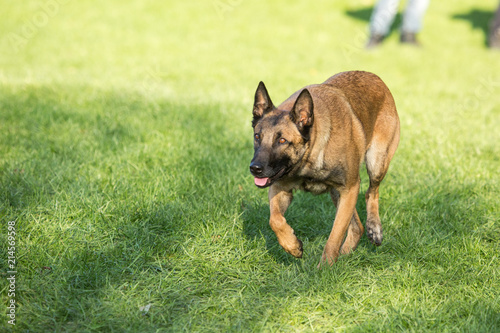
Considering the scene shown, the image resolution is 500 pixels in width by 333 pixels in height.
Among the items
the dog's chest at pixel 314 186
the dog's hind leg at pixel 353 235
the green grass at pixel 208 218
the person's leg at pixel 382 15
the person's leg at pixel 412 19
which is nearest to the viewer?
the green grass at pixel 208 218

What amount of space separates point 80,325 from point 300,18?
15.6 m

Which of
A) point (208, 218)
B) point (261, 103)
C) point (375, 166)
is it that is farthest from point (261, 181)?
point (375, 166)

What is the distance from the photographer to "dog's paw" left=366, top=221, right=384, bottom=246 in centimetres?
450

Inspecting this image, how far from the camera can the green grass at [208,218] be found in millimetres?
3533

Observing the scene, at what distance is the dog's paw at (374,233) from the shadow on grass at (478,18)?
14782 mm

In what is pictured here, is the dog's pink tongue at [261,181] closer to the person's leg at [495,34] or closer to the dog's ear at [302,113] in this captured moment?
the dog's ear at [302,113]

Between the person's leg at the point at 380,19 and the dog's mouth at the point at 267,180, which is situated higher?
the dog's mouth at the point at 267,180

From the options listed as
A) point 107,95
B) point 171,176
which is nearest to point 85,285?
point 171,176

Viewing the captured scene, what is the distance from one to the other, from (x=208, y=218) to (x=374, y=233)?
150 centimetres

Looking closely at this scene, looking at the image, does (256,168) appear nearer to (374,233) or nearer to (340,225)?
(340,225)

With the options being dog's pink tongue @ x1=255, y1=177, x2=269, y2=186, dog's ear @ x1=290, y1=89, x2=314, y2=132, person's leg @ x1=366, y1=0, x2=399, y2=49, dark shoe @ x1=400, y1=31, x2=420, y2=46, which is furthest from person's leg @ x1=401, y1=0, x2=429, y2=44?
dog's pink tongue @ x1=255, y1=177, x2=269, y2=186

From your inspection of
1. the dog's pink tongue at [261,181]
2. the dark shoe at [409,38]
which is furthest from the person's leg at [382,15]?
the dog's pink tongue at [261,181]

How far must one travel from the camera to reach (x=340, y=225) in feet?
13.4

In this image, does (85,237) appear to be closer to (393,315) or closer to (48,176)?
(48,176)
